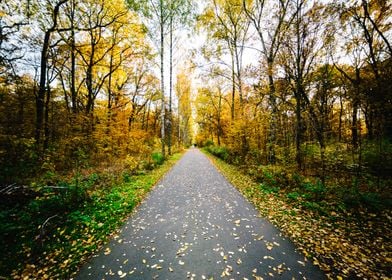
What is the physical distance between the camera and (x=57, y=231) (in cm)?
404

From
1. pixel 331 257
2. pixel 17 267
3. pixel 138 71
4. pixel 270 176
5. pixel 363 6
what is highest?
pixel 138 71

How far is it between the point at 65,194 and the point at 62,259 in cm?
217

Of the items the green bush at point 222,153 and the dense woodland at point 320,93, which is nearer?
the dense woodland at point 320,93

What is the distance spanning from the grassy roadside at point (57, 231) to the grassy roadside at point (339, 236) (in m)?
4.32

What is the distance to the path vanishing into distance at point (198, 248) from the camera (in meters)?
2.82

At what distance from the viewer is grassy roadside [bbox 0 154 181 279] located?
3090mm

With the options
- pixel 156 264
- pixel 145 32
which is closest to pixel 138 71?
pixel 145 32

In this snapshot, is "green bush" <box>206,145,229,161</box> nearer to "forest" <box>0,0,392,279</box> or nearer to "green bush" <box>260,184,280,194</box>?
"forest" <box>0,0,392,279</box>

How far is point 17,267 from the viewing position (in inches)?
122

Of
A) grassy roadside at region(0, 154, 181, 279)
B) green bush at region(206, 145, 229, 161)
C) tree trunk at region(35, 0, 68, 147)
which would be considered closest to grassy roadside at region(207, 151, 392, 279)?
grassy roadside at region(0, 154, 181, 279)

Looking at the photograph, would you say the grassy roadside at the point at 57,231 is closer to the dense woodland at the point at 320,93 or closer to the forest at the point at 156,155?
the forest at the point at 156,155

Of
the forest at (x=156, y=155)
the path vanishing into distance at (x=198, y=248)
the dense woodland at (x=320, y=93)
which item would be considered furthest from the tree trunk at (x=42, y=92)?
the dense woodland at (x=320, y=93)

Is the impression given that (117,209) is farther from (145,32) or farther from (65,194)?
(145,32)

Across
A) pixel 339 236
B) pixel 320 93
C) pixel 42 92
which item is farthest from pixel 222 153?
pixel 42 92
